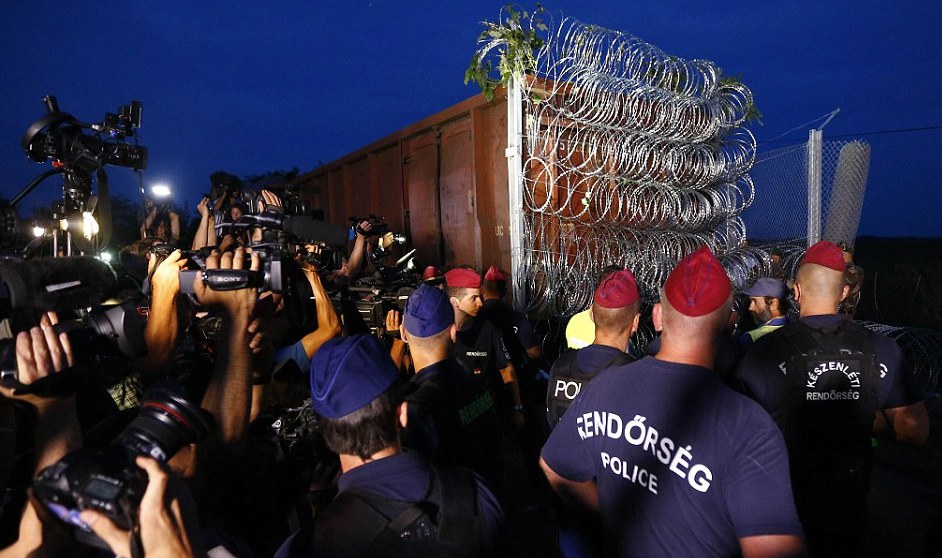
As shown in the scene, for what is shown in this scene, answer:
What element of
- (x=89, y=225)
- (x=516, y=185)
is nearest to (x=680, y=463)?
(x=89, y=225)

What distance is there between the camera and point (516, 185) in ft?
18.0

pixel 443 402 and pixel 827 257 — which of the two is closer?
pixel 443 402

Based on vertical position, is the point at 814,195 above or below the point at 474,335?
above

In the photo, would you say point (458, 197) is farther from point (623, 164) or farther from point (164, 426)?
point (164, 426)

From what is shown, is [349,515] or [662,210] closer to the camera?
[349,515]

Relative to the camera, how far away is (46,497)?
0.97 m

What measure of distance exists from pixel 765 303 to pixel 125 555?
448 cm

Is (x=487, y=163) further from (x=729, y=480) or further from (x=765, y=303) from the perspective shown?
(x=729, y=480)

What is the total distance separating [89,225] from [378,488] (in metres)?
2.30

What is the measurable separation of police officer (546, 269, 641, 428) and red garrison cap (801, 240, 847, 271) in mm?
932

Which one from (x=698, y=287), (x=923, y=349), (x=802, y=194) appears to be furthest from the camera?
(x=802, y=194)

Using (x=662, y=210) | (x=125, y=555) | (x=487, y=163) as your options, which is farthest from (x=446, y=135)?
(x=125, y=555)

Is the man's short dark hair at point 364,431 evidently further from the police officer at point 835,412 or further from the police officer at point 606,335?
the police officer at point 835,412

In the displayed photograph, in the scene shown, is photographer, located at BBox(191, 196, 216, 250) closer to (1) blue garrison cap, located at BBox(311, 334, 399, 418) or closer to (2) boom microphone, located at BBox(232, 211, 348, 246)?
(2) boom microphone, located at BBox(232, 211, 348, 246)
